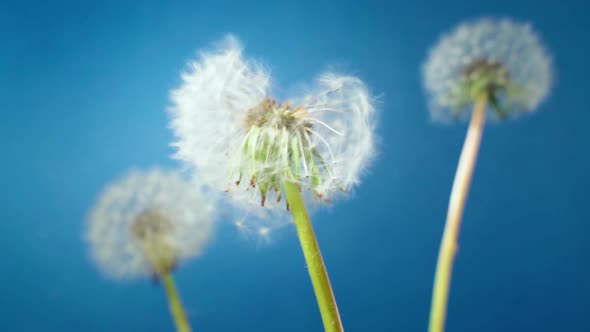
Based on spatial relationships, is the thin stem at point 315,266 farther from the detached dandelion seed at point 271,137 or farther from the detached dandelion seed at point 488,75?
the detached dandelion seed at point 488,75

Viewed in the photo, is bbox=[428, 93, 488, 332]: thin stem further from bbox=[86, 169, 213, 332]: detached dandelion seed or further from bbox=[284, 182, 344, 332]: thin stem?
bbox=[86, 169, 213, 332]: detached dandelion seed

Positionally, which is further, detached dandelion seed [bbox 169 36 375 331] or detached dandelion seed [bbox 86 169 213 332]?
detached dandelion seed [bbox 86 169 213 332]

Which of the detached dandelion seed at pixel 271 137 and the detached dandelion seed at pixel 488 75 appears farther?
the detached dandelion seed at pixel 488 75

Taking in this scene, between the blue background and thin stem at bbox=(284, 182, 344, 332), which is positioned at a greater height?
the blue background

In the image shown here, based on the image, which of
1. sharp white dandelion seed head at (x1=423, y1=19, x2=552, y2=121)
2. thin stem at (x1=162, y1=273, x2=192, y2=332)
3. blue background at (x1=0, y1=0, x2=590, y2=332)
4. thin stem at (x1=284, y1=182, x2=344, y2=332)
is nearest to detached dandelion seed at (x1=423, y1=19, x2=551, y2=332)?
sharp white dandelion seed head at (x1=423, y1=19, x2=552, y2=121)

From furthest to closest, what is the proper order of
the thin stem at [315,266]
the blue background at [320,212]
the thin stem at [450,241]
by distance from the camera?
the blue background at [320,212] < the thin stem at [450,241] < the thin stem at [315,266]

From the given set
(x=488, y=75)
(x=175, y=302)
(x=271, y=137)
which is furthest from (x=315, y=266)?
(x=488, y=75)

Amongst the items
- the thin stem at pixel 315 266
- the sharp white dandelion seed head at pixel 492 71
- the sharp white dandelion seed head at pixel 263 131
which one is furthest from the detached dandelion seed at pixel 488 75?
the thin stem at pixel 315 266
